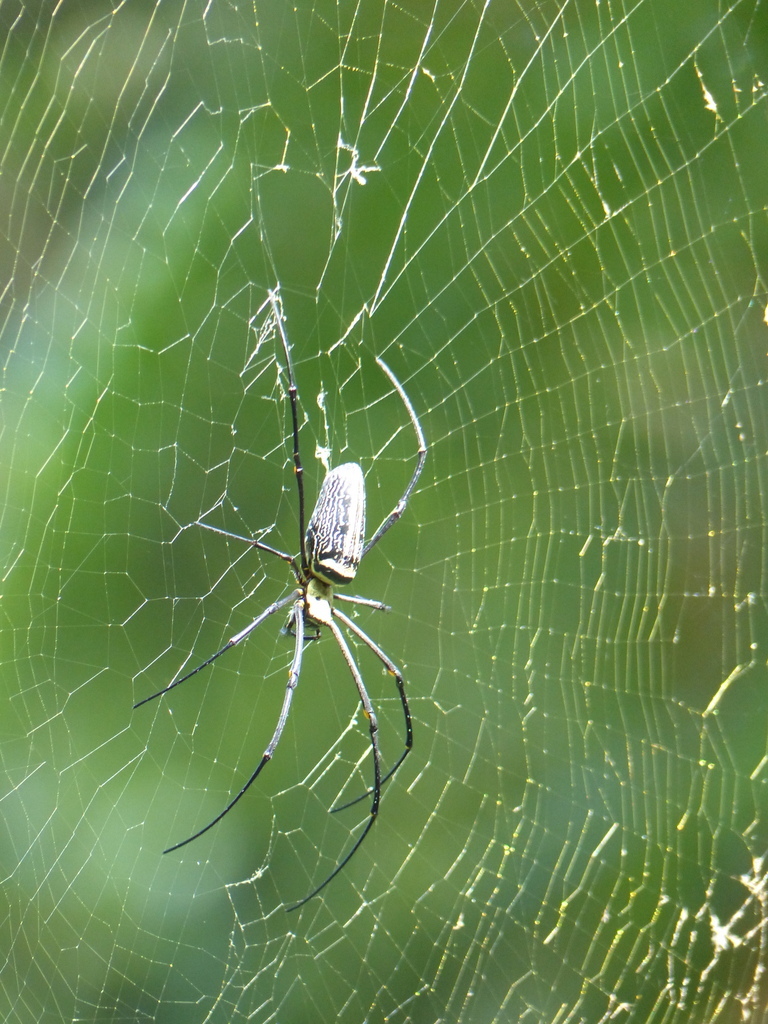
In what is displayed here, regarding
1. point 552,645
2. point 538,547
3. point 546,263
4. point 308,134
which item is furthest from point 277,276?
point 552,645

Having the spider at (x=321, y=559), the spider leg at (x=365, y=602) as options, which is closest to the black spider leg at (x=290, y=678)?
the spider at (x=321, y=559)

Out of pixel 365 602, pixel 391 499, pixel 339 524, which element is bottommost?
pixel 365 602

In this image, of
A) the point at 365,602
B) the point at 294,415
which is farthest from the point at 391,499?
the point at 294,415

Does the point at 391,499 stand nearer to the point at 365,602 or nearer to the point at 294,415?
the point at 365,602

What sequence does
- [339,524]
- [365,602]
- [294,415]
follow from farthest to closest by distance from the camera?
[365,602], [339,524], [294,415]

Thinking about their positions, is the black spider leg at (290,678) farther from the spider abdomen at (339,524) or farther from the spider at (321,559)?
the spider abdomen at (339,524)
